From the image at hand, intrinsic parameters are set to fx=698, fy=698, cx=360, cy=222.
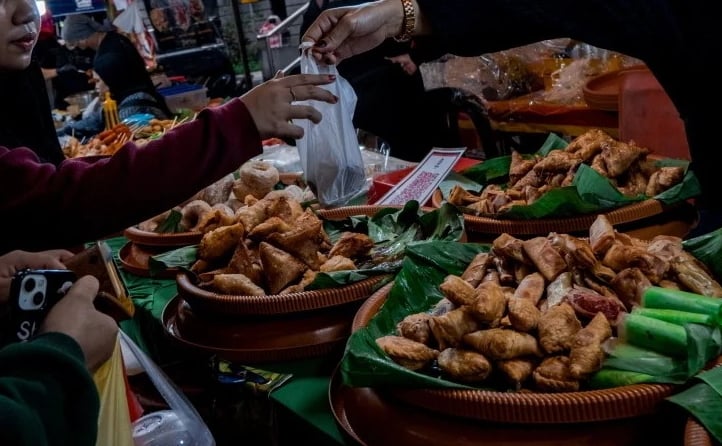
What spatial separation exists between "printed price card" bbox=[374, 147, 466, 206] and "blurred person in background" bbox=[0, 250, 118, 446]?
1.41 m

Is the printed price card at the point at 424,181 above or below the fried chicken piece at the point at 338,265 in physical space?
below

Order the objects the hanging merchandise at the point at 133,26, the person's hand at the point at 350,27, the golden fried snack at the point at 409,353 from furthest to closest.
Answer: the hanging merchandise at the point at 133,26
the person's hand at the point at 350,27
the golden fried snack at the point at 409,353

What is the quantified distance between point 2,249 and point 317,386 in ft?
3.71

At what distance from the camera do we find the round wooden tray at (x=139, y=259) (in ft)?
7.93

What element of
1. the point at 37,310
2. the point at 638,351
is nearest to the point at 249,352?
the point at 37,310

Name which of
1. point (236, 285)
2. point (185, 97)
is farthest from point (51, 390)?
point (185, 97)

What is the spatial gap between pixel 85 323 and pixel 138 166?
74 centimetres

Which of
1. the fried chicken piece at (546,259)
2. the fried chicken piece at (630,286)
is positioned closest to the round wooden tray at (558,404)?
the fried chicken piece at (630,286)

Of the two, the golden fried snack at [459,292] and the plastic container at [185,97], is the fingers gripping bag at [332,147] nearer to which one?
the golden fried snack at [459,292]

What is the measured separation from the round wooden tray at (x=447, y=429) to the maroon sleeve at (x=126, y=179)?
2.95 ft

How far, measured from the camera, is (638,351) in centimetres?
122

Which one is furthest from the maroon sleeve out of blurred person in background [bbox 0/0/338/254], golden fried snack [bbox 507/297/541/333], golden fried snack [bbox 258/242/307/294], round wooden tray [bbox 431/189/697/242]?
golden fried snack [bbox 507/297/541/333]

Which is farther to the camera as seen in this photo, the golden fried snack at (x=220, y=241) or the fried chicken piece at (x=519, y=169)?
the fried chicken piece at (x=519, y=169)

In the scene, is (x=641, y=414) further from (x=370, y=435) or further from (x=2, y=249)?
(x=2, y=249)
